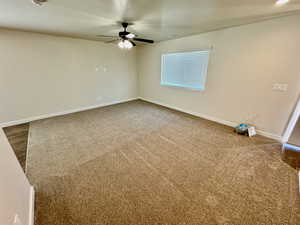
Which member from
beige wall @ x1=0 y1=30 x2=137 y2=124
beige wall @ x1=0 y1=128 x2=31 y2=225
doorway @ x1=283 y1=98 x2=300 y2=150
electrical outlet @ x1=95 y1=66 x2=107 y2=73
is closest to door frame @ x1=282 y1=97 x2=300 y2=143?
doorway @ x1=283 y1=98 x2=300 y2=150

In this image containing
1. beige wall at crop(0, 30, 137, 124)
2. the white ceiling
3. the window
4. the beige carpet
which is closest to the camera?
the beige carpet

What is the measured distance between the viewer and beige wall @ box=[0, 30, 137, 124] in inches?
120

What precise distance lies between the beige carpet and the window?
1.59 meters

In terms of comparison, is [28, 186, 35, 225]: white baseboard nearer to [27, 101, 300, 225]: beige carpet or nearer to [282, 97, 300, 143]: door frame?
[27, 101, 300, 225]: beige carpet

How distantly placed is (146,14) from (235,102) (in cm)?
274

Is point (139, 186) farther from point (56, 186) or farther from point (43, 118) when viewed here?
point (43, 118)

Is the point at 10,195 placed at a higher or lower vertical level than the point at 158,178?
higher

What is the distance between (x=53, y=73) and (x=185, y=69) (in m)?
3.96

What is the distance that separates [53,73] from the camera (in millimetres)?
3621

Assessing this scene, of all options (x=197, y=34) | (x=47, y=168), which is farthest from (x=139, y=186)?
(x=197, y=34)

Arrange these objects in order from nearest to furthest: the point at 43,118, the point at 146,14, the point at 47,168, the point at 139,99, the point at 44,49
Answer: the point at 47,168
the point at 146,14
the point at 44,49
the point at 43,118
the point at 139,99

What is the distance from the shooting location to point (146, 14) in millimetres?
2154

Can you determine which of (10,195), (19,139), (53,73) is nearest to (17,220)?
(10,195)

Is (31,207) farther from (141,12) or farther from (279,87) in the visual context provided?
(279,87)
